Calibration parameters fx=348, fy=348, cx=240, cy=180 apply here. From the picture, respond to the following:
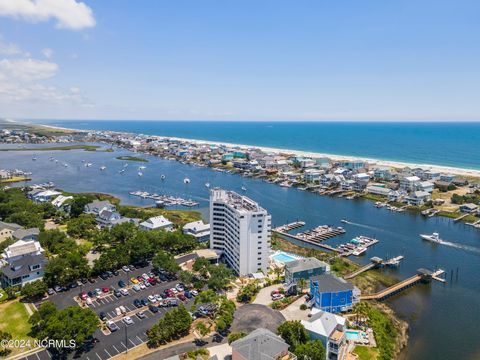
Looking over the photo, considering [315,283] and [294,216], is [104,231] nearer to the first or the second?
[315,283]

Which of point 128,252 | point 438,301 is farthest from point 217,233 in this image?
point 438,301

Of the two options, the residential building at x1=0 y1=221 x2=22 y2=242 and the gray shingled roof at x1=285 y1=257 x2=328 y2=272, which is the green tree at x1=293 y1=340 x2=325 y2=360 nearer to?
the gray shingled roof at x1=285 y1=257 x2=328 y2=272

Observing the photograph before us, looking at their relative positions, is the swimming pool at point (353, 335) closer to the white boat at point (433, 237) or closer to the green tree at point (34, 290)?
the green tree at point (34, 290)

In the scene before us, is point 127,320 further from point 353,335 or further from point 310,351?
point 353,335

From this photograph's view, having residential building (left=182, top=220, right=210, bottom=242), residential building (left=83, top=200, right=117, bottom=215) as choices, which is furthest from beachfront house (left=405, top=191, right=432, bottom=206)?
residential building (left=83, top=200, right=117, bottom=215)

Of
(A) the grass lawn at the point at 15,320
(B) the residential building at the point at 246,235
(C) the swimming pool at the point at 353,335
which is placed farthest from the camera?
(B) the residential building at the point at 246,235

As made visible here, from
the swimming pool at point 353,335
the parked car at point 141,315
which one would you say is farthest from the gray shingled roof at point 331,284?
the parked car at point 141,315
